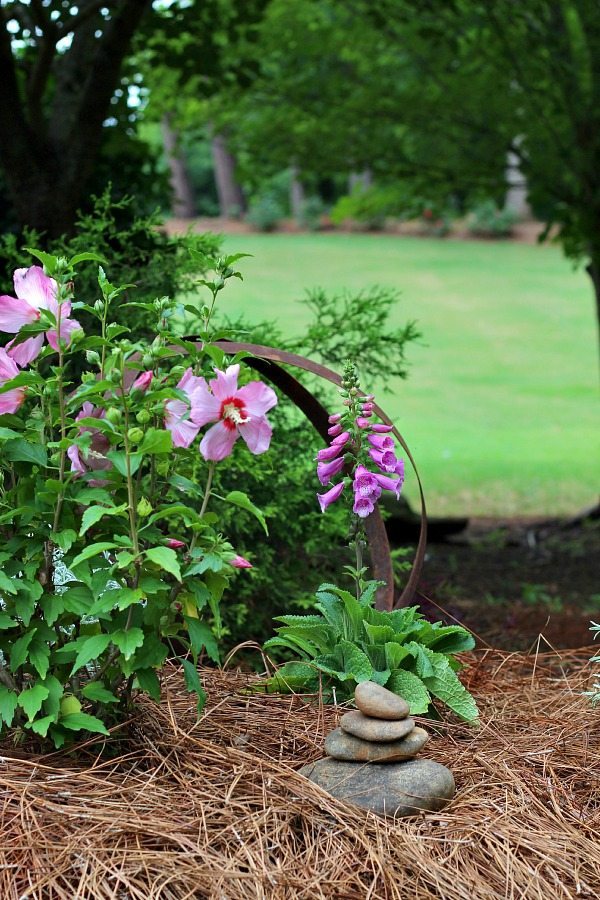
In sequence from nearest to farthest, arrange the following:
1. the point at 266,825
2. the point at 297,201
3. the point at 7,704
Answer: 1. the point at 266,825
2. the point at 7,704
3. the point at 297,201

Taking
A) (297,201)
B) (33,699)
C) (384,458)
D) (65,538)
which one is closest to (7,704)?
(33,699)

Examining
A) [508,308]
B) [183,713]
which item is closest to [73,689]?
[183,713]

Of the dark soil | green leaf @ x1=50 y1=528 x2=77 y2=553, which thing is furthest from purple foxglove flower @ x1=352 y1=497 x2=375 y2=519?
the dark soil

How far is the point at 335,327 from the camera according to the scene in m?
4.03

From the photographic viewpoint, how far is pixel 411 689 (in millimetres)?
2477

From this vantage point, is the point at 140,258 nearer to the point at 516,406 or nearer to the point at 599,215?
the point at 599,215

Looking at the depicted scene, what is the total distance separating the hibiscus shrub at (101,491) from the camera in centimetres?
198

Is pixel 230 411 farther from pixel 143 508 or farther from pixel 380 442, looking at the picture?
pixel 380 442

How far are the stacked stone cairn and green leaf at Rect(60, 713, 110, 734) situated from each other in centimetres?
45

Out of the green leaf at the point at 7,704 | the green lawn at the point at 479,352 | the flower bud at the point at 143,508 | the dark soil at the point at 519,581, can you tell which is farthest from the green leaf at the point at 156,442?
the dark soil at the point at 519,581

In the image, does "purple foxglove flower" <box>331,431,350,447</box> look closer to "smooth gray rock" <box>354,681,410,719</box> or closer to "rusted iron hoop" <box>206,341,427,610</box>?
"rusted iron hoop" <box>206,341,427,610</box>

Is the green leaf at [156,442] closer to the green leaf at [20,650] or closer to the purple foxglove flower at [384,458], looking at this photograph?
the green leaf at [20,650]

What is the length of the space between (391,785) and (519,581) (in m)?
4.19

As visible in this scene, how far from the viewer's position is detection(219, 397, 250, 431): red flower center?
79.7 inches
